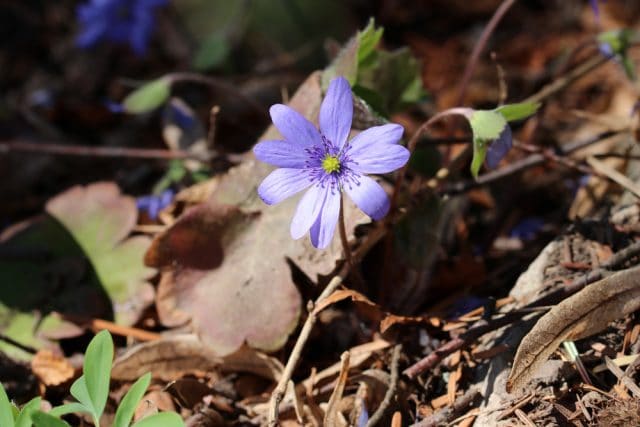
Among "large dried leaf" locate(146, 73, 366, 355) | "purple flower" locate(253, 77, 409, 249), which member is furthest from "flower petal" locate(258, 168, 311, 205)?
"large dried leaf" locate(146, 73, 366, 355)

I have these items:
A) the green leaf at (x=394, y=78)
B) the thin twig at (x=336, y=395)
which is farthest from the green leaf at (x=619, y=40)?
the thin twig at (x=336, y=395)

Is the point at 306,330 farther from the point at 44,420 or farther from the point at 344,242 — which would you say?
the point at 44,420

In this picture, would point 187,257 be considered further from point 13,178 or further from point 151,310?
point 13,178

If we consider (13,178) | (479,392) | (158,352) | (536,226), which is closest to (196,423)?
(158,352)

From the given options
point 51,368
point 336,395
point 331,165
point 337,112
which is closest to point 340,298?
point 336,395

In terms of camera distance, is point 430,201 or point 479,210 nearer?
point 430,201
